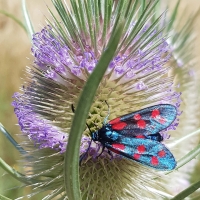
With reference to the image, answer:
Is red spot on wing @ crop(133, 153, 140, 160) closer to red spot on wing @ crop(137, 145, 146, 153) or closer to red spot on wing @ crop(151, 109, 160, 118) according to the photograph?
red spot on wing @ crop(137, 145, 146, 153)

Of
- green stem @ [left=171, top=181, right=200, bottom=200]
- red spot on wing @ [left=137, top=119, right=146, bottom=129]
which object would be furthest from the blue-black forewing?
green stem @ [left=171, top=181, right=200, bottom=200]

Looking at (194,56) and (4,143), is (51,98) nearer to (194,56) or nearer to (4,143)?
(194,56)

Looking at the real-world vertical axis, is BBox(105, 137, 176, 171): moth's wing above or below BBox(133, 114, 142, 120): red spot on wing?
below

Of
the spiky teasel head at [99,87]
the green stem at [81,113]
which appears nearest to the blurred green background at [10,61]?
the spiky teasel head at [99,87]

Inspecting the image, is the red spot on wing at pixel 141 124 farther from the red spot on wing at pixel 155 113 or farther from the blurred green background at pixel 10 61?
the blurred green background at pixel 10 61

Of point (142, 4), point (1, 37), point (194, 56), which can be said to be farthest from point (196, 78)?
point (1, 37)

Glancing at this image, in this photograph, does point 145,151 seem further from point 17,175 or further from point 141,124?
point 17,175

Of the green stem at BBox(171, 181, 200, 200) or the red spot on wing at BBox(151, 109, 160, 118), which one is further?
the red spot on wing at BBox(151, 109, 160, 118)
